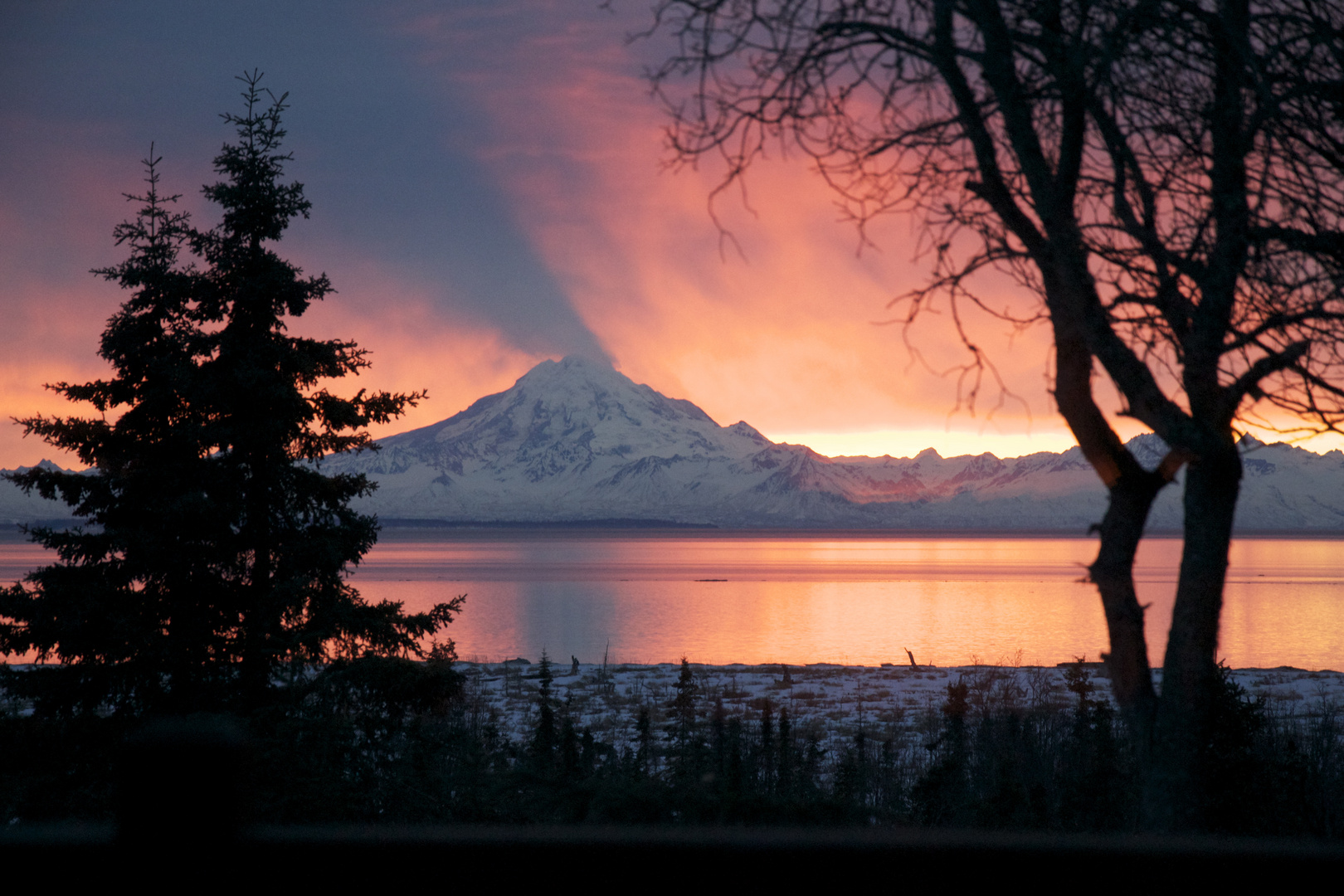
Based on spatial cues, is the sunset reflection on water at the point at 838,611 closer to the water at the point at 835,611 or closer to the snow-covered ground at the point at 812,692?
the water at the point at 835,611

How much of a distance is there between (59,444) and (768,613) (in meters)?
54.4

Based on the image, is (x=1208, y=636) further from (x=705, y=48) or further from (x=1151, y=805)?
(x=705, y=48)

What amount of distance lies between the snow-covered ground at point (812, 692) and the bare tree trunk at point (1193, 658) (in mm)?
9611

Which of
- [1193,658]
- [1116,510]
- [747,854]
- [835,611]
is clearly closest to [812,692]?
[1193,658]

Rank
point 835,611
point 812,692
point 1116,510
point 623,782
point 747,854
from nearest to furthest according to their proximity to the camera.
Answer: point 747,854
point 1116,510
point 623,782
point 812,692
point 835,611

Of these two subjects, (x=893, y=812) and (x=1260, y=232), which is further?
(x=893, y=812)

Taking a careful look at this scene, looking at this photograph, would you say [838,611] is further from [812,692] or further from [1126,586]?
[1126,586]

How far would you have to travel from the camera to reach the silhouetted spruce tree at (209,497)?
11922 mm

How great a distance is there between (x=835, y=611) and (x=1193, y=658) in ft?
208

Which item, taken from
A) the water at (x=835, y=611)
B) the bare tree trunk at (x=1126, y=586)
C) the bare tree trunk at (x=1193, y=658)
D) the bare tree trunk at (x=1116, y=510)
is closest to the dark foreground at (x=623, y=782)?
the bare tree trunk at (x=1193, y=658)

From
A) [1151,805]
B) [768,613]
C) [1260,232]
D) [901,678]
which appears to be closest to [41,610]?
[1151,805]

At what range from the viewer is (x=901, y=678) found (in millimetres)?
23109

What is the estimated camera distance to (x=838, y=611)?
2616 inches

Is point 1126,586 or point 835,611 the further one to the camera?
point 835,611
